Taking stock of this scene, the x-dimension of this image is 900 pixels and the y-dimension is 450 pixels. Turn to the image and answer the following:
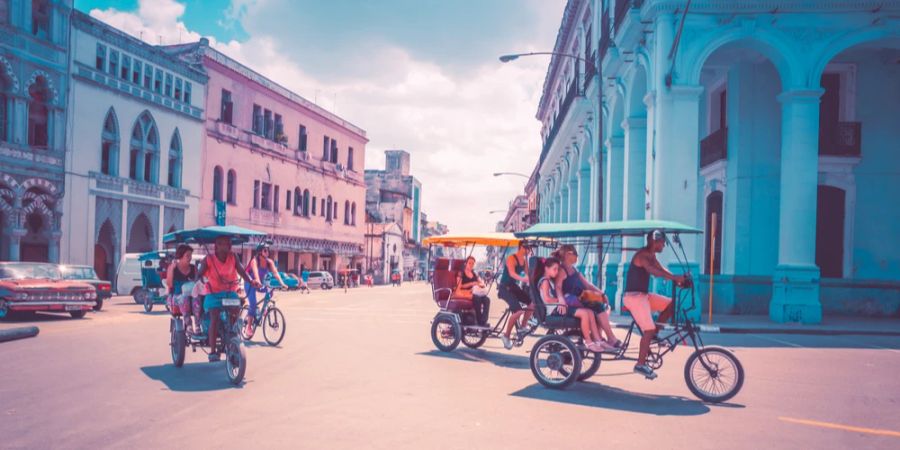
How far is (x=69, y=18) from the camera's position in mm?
31562

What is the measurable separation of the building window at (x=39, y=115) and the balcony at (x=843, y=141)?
3026 cm

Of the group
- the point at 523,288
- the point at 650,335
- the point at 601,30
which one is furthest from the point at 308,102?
the point at 650,335

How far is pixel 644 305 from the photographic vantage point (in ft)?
28.6

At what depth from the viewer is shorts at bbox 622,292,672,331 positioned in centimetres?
860

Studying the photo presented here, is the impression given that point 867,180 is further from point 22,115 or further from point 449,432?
point 22,115

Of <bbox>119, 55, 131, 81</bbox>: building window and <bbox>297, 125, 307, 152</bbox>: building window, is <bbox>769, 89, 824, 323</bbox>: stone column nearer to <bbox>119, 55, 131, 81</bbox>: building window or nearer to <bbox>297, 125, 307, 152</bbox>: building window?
<bbox>119, 55, 131, 81</bbox>: building window

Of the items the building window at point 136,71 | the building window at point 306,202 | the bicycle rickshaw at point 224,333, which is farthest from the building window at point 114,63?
the bicycle rickshaw at point 224,333

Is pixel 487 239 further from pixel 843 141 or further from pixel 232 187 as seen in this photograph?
pixel 232 187

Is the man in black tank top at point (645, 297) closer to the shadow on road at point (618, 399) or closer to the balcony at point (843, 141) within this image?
the shadow on road at point (618, 399)

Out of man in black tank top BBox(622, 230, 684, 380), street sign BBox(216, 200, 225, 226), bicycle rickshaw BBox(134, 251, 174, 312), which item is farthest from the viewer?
street sign BBox(216, 200, 225, 226)

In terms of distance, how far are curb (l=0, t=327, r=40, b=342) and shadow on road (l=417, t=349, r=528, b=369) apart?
7724mm

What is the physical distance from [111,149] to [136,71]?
14.2 feet

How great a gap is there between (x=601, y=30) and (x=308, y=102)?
34143mm

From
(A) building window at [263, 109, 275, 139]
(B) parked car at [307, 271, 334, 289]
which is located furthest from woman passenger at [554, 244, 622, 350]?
(B) parked car at [307, 271, 334, 289]
